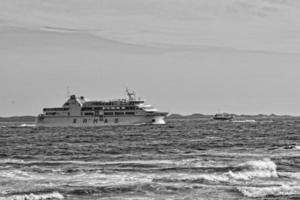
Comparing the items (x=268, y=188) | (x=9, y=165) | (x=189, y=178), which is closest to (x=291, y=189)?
(x=268, y=188)

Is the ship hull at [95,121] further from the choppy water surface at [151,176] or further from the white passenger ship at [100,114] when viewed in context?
the choppy water surface at [151,176]

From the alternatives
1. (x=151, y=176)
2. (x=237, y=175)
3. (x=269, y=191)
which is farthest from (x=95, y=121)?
(x=269, y=191)

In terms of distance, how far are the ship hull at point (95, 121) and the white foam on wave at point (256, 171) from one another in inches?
4300

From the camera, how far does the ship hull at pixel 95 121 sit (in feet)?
479

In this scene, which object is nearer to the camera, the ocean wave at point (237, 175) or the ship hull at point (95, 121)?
the ocean wave at point (237, 175)

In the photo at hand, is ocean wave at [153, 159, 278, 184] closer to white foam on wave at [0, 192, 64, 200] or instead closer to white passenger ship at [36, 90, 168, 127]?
white foam on wave at [0, 192, 64, 200]

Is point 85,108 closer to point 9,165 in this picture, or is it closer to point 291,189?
point 9,165

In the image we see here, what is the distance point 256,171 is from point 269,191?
24.6 ft

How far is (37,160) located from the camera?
43781 mm

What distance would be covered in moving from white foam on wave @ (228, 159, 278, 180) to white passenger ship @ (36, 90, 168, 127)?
359 feet

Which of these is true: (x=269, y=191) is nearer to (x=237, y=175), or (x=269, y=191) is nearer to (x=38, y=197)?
(x=237, y=175)

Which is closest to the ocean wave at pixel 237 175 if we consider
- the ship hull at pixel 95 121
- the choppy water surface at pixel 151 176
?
the choppy water surface at pixel 151 176

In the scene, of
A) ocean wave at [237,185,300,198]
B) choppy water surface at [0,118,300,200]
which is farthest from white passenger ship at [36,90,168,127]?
ocean wave at [237,185,300,198]

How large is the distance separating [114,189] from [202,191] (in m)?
3.93
